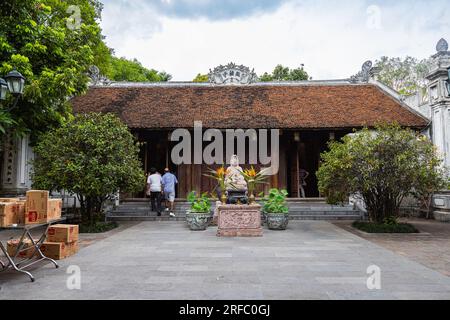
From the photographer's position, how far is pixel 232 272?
4.46 m

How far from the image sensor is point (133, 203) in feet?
42.0

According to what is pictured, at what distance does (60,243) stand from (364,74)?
48.4 feet

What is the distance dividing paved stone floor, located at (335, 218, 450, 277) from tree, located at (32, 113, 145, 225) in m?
6.09

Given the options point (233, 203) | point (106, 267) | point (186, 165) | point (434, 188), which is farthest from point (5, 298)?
point (186, 165)

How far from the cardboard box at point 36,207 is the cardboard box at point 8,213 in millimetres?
138

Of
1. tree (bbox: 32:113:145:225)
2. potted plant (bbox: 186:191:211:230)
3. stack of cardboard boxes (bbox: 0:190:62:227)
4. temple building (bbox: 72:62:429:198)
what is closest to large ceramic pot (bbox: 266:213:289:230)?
potted plant (bbox: 186:191:211:230)

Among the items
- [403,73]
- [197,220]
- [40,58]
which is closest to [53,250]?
[197,220]

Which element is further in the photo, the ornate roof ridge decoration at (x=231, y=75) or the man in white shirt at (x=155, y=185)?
the ornate roof ridge decoration at (x=231, y=75)

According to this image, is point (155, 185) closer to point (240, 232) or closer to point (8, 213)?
point (240, 232)

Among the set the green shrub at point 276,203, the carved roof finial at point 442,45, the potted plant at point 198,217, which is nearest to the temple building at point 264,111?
the carved roof finial at point 442,45

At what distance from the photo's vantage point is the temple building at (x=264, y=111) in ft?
38.0

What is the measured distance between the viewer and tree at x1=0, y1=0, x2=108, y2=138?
8.27 metres
